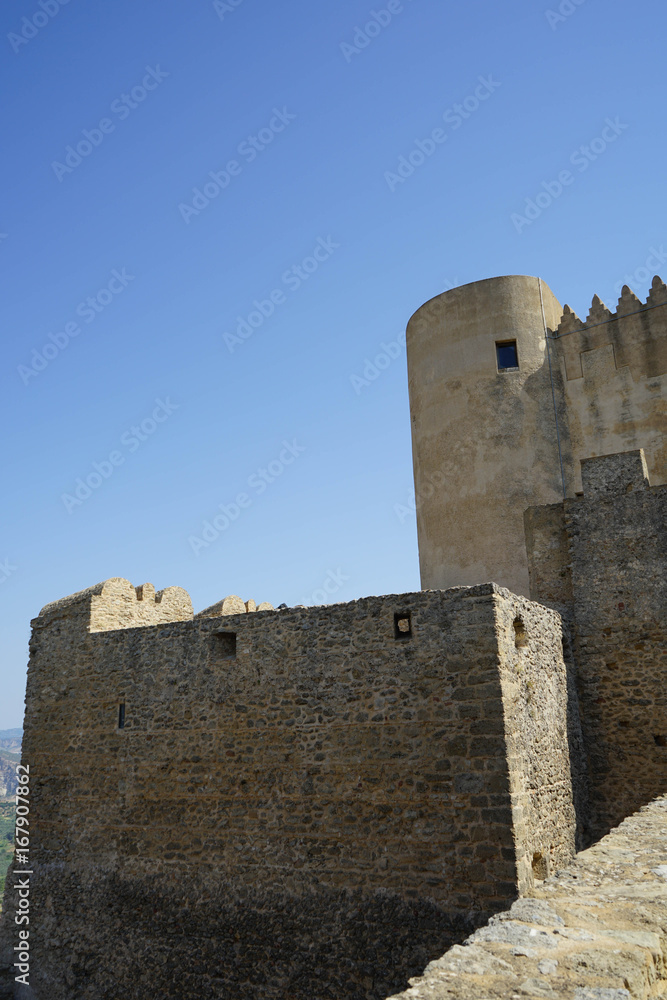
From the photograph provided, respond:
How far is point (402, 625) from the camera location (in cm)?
862

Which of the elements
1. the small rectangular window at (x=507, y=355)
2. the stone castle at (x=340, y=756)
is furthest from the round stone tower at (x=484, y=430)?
the stone castle at (x=340, y=756)

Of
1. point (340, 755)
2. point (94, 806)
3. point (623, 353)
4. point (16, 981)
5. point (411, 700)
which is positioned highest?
point (623, 353)

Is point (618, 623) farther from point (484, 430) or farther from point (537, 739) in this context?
point (484, 430)

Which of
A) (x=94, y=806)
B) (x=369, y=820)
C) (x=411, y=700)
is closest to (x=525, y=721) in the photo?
(x=411, y=700)

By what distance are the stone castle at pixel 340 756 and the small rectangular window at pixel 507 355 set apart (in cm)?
228

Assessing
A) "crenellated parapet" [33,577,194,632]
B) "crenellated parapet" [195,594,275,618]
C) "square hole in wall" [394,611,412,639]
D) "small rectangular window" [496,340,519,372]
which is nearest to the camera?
"square hole in wall" [394,611,412,639]

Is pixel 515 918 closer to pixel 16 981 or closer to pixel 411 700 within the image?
pixel 411 700

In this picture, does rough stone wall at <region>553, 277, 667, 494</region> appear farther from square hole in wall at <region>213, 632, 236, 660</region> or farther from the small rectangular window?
square hole in wall at <region>213, 632, 236, 660</region>

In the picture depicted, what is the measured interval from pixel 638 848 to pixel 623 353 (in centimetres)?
995

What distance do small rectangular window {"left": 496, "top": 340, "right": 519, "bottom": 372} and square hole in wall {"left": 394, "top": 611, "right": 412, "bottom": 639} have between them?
22.9ft

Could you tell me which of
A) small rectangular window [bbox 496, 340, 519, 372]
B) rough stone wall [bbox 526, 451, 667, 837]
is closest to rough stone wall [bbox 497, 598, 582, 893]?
rough stone wall [bbox 526, 451, 667, 837]

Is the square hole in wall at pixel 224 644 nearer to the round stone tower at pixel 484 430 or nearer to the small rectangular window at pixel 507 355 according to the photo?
the round stone tower at pixel 484 430

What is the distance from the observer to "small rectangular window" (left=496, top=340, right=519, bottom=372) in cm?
1406

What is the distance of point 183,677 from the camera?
400 inches
